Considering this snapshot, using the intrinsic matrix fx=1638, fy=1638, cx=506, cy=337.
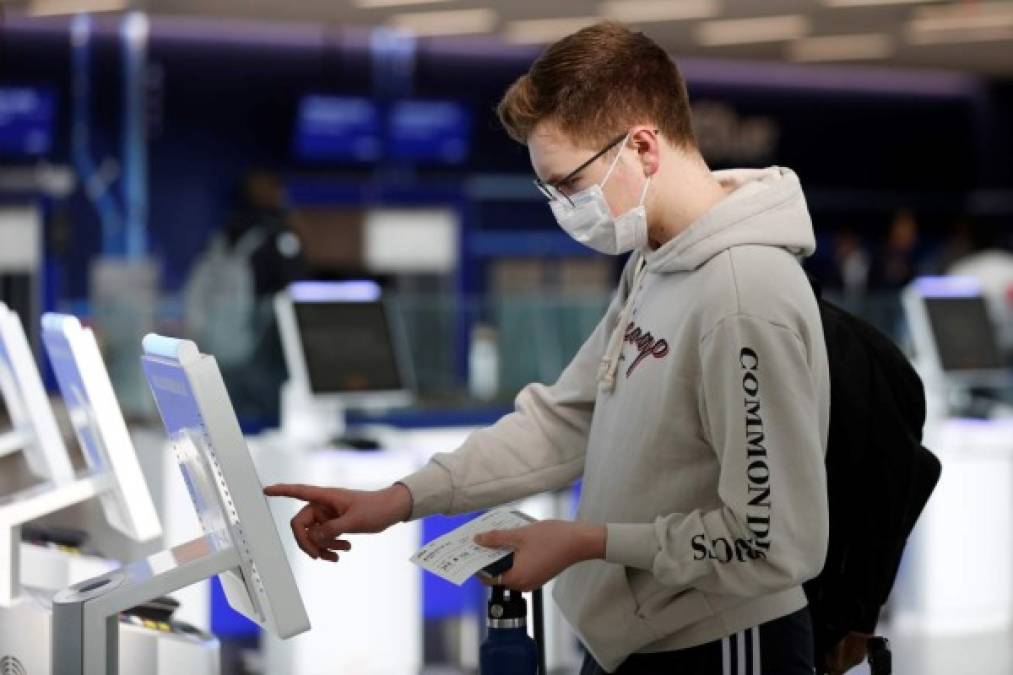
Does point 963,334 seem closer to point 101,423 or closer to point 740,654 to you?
point 101,423

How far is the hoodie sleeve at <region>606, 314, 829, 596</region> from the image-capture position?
197 centimetres

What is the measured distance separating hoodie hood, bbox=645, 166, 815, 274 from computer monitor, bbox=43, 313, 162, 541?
40.9 inches

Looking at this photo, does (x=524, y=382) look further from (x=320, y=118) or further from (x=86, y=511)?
(x=320, y=118)

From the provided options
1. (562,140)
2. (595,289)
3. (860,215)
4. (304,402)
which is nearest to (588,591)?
(562,140)

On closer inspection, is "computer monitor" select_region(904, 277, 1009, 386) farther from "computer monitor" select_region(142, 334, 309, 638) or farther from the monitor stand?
"computer monitor" select_region(142, 334, 309, 638)

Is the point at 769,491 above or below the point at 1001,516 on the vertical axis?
above

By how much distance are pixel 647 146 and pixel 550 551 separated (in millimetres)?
543

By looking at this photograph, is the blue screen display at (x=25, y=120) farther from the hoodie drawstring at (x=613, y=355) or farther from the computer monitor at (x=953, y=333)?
the hoodie drawstring at (x=613, y=355)

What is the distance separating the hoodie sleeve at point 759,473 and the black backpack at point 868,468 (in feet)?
0.79

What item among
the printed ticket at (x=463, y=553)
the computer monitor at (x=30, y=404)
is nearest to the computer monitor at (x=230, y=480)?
the printed ticket at (x=463, y=553)

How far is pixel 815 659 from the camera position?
2.37m

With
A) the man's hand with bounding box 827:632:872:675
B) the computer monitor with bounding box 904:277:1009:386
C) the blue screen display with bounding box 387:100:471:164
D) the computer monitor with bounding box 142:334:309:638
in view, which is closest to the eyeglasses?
the computer monitor with bounding box 142:334:309:638

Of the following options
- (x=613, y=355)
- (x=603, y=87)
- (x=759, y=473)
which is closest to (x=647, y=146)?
(x=603, y=87)

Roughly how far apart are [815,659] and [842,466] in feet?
1.03
